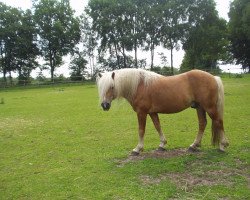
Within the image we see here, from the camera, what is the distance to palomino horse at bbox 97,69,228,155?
6.20 meters

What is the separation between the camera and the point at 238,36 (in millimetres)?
48594

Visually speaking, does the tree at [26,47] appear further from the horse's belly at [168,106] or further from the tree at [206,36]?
the horse's belly at [168,106]

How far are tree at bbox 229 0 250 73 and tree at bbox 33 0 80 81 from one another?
24876 mm

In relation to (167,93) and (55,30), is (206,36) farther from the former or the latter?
(167,93)

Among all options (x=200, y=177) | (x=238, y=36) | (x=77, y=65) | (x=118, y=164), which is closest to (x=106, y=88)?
(x=118, y=164)

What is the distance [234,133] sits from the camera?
8.05 meters

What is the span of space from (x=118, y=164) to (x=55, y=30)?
4638 centimetres

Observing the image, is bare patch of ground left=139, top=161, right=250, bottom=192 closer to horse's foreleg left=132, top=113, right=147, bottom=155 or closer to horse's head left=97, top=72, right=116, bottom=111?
horse's foreleg left=132, top=113, right=147, bottom=155

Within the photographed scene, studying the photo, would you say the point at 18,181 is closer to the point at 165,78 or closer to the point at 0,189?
the point at 0,189

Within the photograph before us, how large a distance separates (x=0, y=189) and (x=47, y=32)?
155 ft

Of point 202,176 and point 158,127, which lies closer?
point 202,176

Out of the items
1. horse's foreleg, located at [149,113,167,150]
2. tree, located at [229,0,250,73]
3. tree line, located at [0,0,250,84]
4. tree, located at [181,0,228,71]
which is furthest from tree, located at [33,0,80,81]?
horse's foreleg, located at [149,113,167,150]

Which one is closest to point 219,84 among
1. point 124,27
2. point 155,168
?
point 155,168

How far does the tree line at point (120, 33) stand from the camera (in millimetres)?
47344
